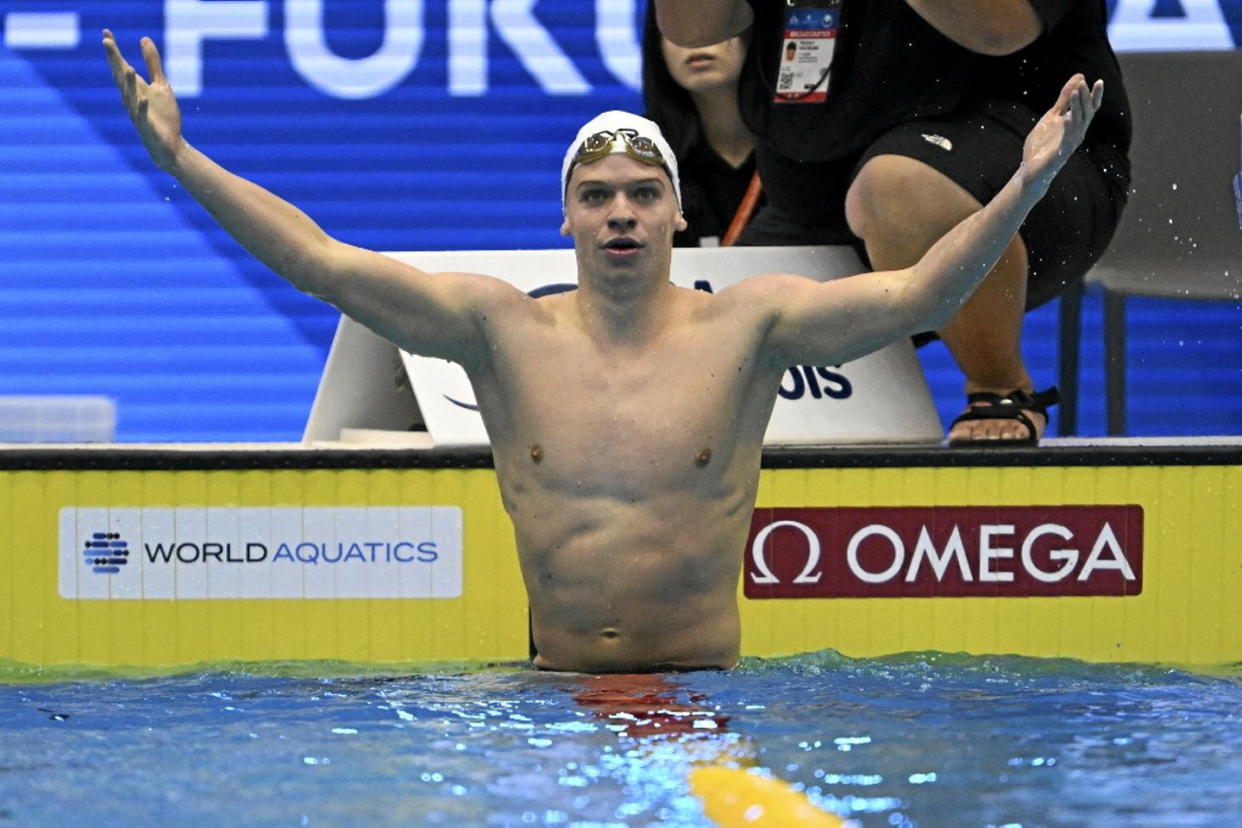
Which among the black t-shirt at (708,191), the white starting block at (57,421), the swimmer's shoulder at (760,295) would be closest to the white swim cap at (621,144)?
the swimmer's shoulder at (760,295)

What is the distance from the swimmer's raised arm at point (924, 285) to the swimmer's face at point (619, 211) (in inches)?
8.7

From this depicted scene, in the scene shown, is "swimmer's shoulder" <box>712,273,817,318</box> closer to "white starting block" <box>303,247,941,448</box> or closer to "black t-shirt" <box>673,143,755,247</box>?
"white starting block" <box>303,247,941,448</box>

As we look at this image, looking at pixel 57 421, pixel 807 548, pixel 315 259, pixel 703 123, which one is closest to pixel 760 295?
pixel 315 259

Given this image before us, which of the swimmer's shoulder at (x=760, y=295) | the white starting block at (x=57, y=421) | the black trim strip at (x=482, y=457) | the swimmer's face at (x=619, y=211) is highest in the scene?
the swimmer's face at (x=619, y=211)

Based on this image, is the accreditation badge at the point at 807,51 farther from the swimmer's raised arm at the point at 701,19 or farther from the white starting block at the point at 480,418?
the white starting block at the point at 480,418

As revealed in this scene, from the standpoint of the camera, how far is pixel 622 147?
333 centimetres

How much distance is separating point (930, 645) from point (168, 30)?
3452mm

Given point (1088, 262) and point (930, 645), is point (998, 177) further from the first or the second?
point (930, 645)

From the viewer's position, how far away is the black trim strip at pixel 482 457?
13.4 ft

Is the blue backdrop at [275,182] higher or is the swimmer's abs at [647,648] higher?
the blue backdrop at [275,182]

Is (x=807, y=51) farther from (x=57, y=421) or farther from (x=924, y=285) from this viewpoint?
(x=57, y=421)

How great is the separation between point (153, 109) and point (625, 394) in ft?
2.96

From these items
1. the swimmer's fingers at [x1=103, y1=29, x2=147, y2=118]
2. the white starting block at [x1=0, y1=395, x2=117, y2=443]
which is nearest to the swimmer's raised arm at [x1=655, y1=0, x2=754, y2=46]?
the swimmer's fingers at [x1=103, y1=29, x2=147, y2=118]

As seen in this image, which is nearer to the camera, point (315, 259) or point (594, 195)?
point (315, 259)
